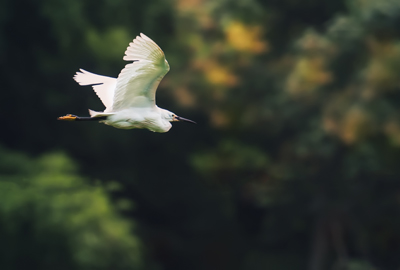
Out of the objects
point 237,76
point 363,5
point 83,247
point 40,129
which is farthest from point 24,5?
point 363,5

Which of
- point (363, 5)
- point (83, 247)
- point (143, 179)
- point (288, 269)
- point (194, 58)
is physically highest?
point (363, 5)

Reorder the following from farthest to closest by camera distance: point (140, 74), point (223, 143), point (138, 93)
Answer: point (223, 143)
point (138, 93)
point (140, 74)

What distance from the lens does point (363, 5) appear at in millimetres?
10258

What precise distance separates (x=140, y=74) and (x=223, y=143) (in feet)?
22.8

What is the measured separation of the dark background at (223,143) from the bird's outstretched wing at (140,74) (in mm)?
4689

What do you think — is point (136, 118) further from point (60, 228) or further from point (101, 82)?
point (60, 228)

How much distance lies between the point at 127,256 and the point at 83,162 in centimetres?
270

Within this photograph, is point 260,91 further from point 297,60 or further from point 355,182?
point 355,182

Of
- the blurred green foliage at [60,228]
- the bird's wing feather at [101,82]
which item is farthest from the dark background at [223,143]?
the bird's wing feather at [101,82]

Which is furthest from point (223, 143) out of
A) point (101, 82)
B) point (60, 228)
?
point (101, 82)

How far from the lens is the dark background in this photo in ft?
32.2

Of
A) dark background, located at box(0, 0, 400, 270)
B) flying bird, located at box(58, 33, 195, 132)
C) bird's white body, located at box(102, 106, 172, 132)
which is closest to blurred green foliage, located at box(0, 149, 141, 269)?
dark background, located at box(0, 0, 400, 270)

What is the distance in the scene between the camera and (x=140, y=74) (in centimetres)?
422

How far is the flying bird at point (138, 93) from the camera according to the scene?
4070 millimetres
